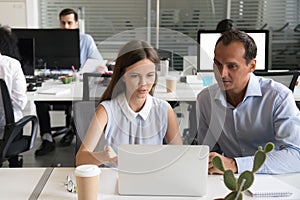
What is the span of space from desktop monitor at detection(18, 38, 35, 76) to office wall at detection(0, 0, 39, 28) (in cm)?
219

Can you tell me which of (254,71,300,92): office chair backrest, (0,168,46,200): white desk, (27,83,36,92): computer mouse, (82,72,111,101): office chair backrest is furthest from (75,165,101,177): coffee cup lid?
(27,83,36,92): computer mouse

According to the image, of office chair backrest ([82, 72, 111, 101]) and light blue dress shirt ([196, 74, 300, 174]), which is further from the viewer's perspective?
office chair backrest ([82, 72, 111, 101])

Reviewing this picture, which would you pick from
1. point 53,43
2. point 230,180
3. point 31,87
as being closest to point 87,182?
point 230,180

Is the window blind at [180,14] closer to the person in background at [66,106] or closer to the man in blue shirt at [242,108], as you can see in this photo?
the person in background at [66,106]

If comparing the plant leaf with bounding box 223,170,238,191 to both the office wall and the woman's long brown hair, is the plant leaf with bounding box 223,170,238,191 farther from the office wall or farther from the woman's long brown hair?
the office wall

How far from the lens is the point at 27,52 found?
3.53 m

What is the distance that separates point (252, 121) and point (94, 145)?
677mm

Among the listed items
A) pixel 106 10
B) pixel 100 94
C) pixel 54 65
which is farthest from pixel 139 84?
pixel 106 10

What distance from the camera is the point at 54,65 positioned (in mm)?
3770

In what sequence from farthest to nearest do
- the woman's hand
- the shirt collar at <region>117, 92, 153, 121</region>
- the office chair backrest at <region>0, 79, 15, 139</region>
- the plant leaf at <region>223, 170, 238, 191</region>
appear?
the office chair backrest at <region>0, 79, 15, 139</region>, the shirt collar at <region>117, 92, 153, 121</region>, the woman's hand, the plant leaf at <region>223, 170, 238, 191</region>

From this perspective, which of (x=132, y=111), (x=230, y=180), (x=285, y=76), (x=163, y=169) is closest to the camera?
(x=230, y=180)

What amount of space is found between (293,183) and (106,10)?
4775mm

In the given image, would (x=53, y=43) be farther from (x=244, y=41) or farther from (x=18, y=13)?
(x=244, y=41)

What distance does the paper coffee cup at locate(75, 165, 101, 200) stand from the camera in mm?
1231
